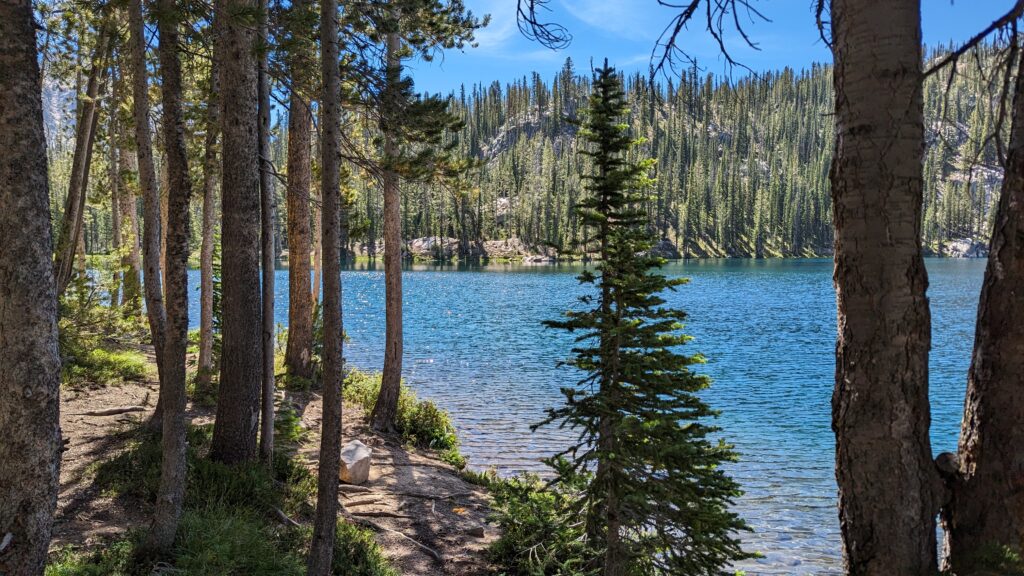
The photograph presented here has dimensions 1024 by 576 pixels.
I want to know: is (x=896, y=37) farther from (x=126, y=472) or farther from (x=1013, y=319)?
(x=126, y=472)

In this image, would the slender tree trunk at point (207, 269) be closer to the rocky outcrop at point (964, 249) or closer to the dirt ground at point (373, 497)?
the dirt ground at point (373, 497)

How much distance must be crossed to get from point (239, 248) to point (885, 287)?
679 cm

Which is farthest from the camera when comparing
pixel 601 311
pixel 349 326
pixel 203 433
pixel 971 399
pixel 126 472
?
pixel 349 326

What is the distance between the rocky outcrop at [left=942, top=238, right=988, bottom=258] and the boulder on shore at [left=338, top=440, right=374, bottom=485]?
500ft

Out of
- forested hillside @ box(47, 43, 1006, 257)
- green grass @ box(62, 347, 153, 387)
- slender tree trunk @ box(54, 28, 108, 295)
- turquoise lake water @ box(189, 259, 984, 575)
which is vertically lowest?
turquoise lake water @ box(189, 259, 984, 575)

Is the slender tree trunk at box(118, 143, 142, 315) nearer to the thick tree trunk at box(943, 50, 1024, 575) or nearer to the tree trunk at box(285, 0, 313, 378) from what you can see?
the tree trunk at box(285, 0, 313, 378)

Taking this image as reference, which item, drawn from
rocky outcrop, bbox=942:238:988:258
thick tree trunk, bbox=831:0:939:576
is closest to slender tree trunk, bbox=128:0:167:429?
thick tree trunk, bbox=831:0:939:576

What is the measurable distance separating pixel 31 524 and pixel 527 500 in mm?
6913

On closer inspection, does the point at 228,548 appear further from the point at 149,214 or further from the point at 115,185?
the point at 115,185

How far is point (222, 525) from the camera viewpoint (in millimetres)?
5949

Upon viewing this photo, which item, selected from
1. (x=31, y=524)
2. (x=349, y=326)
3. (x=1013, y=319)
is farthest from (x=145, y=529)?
(x=349, y=326)

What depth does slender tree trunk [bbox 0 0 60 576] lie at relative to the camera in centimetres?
343

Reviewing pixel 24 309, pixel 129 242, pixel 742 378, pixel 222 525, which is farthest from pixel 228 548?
pixel 742 378

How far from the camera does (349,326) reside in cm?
3447
